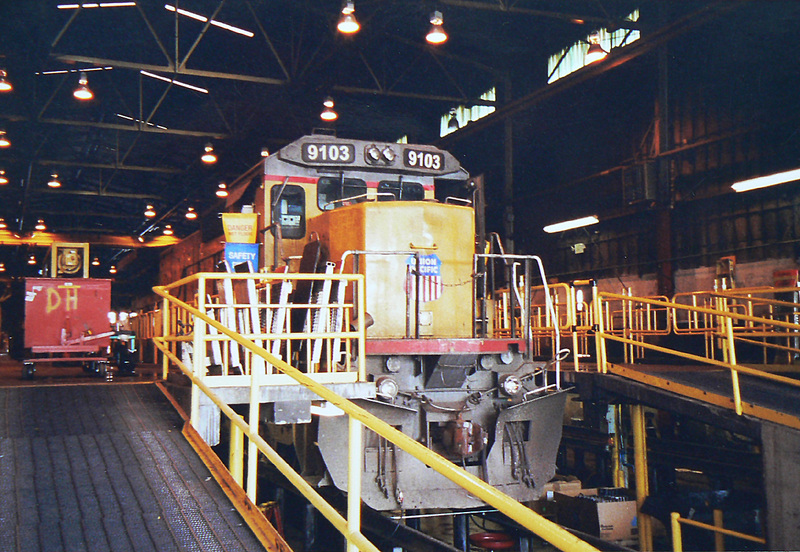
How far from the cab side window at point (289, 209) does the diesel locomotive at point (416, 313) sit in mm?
11

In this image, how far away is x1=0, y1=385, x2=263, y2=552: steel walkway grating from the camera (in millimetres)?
3713

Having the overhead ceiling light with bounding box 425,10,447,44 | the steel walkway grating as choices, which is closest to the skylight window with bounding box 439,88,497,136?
the overhead ceiling light with bounding box 425,10,447,44

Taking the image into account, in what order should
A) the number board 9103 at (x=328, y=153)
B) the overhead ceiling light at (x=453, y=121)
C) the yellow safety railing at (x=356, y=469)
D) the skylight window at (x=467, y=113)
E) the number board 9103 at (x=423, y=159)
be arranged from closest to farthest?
the yellow safety railing at (x=356, y=469) → the number board 9103 at (x=328, y=153) → the number board 9103 at (x=423, y=159) → the overhead ceiling light at (x=453, y=121) → the skylight window at (x=467, y=113)

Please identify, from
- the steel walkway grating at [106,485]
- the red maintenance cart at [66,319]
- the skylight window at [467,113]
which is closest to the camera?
the steel walkway grating at [106,485]

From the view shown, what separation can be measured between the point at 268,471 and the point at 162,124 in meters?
14.2

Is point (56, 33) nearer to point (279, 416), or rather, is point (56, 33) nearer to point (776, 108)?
point (279, 416)

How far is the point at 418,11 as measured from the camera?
1570cm

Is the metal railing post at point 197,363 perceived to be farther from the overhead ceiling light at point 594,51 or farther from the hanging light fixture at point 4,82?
the overhead ceiling light at point 594,51

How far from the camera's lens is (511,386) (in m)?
6.99

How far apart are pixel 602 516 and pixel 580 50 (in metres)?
13.2

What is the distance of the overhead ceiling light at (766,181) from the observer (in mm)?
13414

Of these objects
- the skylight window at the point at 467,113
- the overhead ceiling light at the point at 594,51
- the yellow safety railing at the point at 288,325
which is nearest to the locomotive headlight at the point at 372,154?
the yellow safety railing at the point at 288,325

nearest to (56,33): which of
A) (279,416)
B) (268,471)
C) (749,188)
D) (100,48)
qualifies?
(100,48)

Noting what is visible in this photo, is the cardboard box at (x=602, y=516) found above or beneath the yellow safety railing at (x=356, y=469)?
beneath
